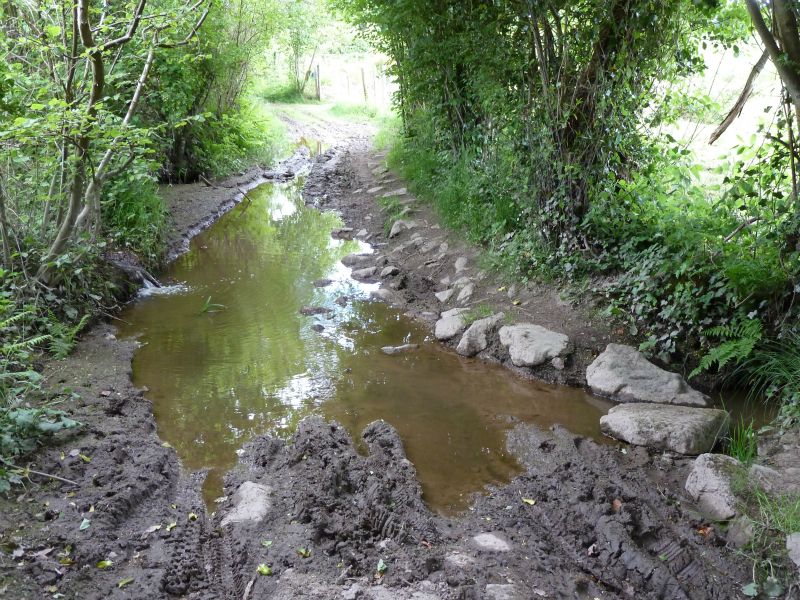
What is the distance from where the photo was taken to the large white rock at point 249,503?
3.31m

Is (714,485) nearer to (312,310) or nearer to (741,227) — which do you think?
(741,227)

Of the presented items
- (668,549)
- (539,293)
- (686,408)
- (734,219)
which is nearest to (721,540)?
(668,549)

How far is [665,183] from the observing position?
223 inches

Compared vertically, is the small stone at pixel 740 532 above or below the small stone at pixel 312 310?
above

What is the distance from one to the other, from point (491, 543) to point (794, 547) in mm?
1409

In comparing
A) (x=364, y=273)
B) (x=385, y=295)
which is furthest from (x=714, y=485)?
(x=364, y=273)

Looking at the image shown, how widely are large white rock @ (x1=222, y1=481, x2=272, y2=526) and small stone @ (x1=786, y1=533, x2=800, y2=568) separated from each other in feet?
8.58

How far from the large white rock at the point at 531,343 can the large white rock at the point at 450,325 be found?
484 mm

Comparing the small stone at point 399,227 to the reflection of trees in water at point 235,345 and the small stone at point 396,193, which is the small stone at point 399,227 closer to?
the reflection of trees in water at point 235,345

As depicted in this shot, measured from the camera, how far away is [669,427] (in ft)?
13.2

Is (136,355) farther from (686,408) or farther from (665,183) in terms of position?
(665,183)

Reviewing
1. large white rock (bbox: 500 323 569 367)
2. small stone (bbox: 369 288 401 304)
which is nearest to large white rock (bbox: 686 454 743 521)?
large white rock (bbox: 500 323 569 367)

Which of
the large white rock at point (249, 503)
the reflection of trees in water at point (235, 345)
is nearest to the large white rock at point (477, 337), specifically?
the reflection of trees in water at point (235, 345)

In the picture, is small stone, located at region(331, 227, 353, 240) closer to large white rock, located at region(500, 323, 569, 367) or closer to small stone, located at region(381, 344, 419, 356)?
small stone, located at region(381, 344, 419, 356)
